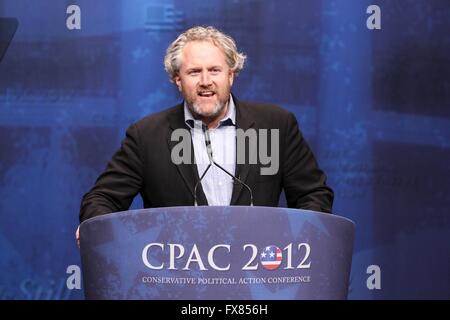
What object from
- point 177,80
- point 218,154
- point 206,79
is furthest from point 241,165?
point 177,80

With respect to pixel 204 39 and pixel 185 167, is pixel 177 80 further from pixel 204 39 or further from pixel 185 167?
pixel 185 167

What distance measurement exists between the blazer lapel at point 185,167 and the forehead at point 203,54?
20cm

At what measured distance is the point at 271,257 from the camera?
8.17 ft

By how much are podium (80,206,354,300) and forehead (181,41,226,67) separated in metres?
1.00

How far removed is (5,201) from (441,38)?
6.79 feet

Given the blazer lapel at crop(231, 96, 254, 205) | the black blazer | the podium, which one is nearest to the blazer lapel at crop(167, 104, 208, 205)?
the black blazer

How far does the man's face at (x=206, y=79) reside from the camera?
11.1 feet

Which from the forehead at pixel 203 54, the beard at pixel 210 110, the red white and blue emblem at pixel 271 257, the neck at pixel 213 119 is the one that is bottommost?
the red white and blue emblem at pixel 271 257

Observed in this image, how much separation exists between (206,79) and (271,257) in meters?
1.05

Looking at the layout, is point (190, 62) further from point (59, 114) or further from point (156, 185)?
point (59, 114)

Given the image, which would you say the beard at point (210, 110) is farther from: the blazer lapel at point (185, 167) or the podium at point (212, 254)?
the podium at point (212, 254)

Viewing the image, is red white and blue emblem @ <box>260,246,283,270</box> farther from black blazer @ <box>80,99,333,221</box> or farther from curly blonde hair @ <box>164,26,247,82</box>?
curly blonde hair @ <box>164,26,247,82</box>

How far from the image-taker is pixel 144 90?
4242mm

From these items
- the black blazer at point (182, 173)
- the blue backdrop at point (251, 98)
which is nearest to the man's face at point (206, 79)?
the black blazer at point (182, 173)
